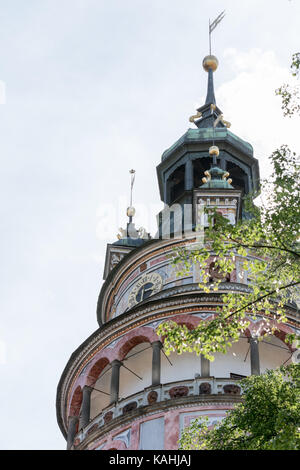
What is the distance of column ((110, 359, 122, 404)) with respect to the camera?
80.6 ft

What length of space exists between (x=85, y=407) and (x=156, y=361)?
249 cm

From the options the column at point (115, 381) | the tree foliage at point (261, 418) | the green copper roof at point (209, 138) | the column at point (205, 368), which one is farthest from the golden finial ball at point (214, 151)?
the tree foliage at point (261, 418)

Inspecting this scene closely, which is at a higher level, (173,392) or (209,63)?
(209,63)

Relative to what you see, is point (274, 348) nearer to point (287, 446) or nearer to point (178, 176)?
point (178, 176)

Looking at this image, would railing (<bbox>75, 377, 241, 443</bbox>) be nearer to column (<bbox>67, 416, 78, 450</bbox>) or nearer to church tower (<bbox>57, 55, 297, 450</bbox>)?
church tower (<bbox>57, 55, 297, 450</bbox>)

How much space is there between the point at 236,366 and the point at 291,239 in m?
10.3

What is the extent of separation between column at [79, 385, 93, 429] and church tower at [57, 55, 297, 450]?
3 centimetres

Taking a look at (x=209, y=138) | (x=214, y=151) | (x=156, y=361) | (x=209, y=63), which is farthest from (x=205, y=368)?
(x=209, y=63)

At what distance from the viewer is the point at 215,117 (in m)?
39.1

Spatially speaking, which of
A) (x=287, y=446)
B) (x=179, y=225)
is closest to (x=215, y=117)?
(x=179, y=225)

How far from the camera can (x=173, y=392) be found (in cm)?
2361

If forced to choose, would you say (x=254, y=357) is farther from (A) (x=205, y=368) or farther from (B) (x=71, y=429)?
(B) (x=71, y=429)

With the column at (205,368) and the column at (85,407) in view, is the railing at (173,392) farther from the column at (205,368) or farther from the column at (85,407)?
the column at (85,407)

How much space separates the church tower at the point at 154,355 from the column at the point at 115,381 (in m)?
0.03
